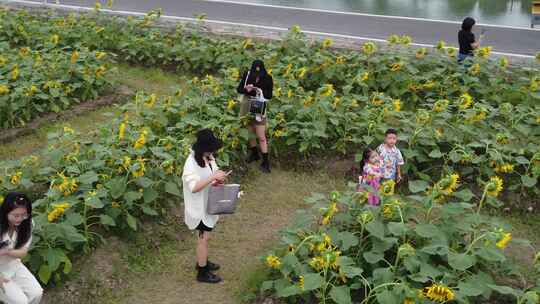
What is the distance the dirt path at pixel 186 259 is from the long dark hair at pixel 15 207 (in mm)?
777

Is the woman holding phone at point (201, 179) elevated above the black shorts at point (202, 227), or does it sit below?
above

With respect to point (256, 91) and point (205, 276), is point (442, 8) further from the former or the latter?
point (205, 276)

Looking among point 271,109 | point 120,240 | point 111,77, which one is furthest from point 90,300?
point 111,77

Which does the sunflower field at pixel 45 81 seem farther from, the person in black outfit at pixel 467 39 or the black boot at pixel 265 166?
the person in black outfit at pixel 467 39

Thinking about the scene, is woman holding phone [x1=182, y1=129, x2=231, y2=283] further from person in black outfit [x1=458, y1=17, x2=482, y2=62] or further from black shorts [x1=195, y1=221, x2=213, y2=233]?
person in black outfit [x1=458, y1=17, x2=482, y2=62]

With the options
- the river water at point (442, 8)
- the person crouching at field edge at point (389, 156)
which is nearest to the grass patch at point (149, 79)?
the person crouching at field edge at point (389, 156)

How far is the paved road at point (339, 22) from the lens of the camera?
13.5m

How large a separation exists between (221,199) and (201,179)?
0.25 metres

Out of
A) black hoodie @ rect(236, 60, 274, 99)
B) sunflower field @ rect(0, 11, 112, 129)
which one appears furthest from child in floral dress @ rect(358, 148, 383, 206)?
sunflower field @ rect(0, 11, 112, 129)

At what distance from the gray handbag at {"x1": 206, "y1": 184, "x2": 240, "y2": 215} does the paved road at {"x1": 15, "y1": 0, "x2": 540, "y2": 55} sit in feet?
29.2

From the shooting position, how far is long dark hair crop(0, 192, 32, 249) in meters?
4.55

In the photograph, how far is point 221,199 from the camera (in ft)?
17.4

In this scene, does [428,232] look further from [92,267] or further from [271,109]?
[271,109]

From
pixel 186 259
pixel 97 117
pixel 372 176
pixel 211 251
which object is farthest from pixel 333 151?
pixel 97 117
